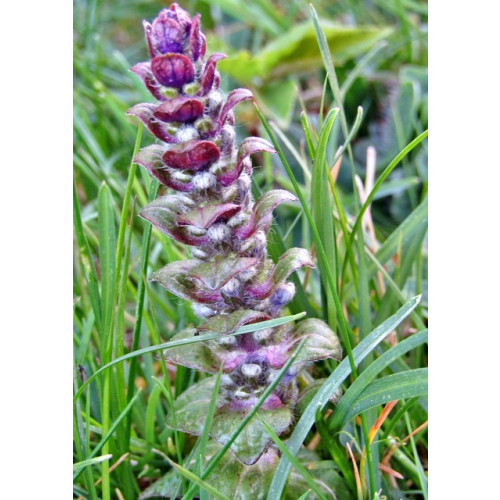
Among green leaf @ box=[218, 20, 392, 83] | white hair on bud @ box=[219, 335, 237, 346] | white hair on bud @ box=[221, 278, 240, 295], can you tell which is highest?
green leaf @ box=[218, 20, 392, 83]

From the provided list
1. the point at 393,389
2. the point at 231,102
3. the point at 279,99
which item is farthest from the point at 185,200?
the point at 279,99

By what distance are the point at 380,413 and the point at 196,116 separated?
565 millimetres

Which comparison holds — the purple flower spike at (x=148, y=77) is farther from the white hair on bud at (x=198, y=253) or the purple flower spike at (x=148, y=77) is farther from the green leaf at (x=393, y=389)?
the green leaf at (x=393, y=389)

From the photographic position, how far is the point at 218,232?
805 mm

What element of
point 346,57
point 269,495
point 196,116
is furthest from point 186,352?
point 346,57

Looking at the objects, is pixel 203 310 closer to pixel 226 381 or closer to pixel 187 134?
pixel 226 381

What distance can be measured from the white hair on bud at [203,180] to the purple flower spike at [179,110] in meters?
0.07

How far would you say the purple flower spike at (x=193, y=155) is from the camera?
29.1 inches

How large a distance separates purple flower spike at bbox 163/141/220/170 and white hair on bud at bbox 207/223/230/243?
0.27 ft

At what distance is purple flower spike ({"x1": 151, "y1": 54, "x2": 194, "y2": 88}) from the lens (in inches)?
28.3

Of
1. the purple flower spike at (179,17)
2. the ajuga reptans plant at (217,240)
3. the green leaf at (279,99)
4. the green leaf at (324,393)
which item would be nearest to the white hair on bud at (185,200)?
the ajuga reptans plant at (217,240)

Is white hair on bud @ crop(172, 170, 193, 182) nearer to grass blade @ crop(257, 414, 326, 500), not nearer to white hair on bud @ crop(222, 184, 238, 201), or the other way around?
white hair on bud @ crop(222, 184, 238, 201)

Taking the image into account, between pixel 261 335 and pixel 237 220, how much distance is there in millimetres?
169

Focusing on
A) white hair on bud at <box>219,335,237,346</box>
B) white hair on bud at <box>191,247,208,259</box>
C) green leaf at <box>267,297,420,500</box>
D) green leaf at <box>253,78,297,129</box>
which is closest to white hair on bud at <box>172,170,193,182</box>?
white hair on bud at <box>191,247,208,259</box>
